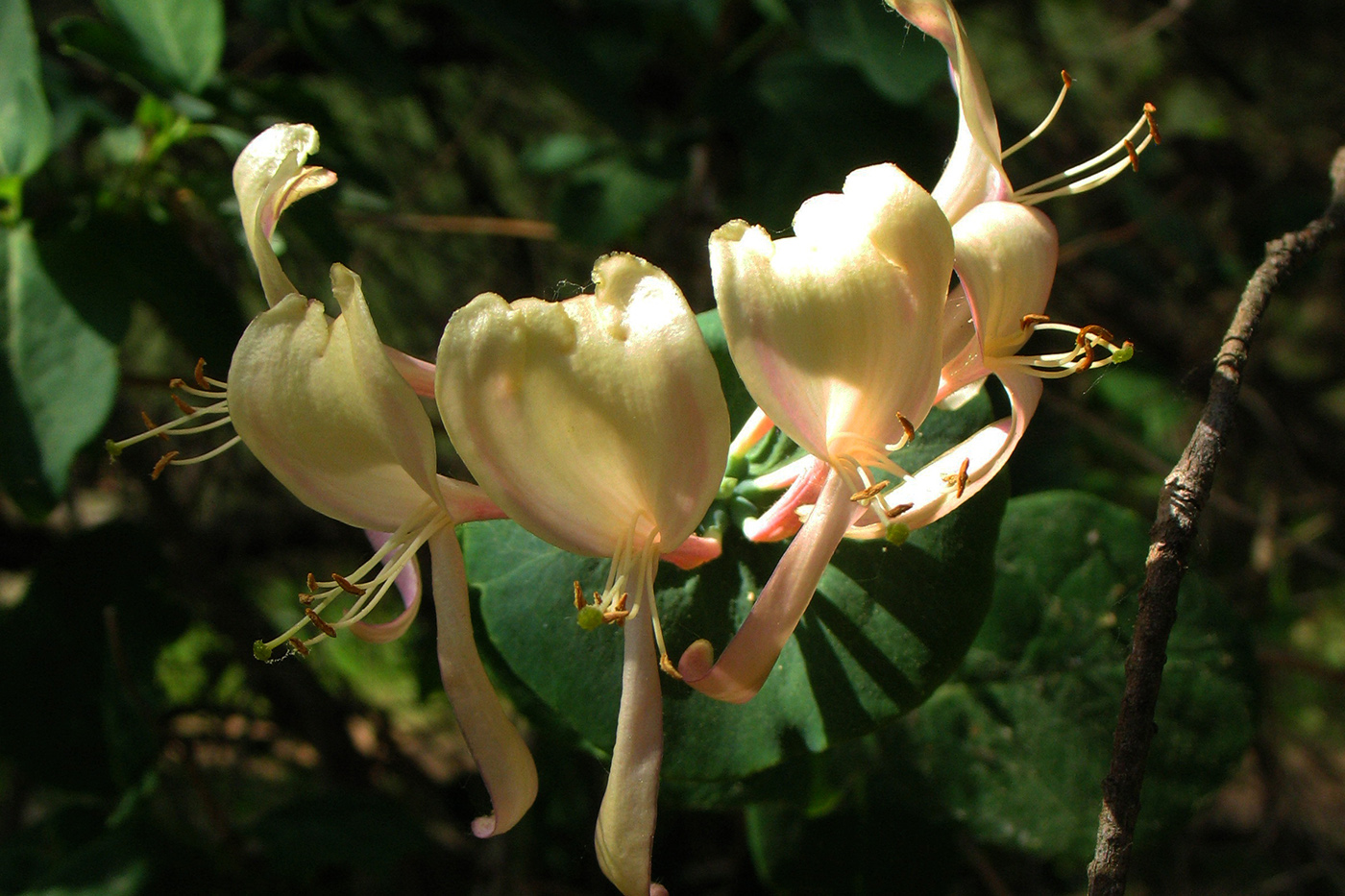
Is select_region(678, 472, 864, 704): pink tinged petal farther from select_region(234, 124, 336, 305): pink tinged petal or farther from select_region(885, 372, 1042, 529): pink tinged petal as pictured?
select_region(234, 124, 336, 305): pink tinged petal

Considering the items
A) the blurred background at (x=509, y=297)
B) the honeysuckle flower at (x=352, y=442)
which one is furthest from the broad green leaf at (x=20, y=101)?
the honeysuckle flower at (x=352, y=442)

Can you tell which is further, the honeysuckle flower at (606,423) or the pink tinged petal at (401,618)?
the pink tinged petal at (401,618)

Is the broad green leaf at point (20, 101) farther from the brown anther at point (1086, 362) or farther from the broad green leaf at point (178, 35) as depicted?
the brown anther at point (1086, 362)

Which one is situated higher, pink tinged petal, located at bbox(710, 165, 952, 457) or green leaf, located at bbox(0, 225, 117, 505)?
pink tinged petal, located at bbox(710, 165, 952, 457)

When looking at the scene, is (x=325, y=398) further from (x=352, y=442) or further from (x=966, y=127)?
(x=966, y=127)

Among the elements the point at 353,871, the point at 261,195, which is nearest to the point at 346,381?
the point at 261,195

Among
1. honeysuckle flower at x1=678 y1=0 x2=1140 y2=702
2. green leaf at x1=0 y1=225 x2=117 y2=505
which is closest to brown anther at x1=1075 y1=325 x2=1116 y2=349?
honeysuckle flower at x1=678 y1=0 x2=1140 y2=702
